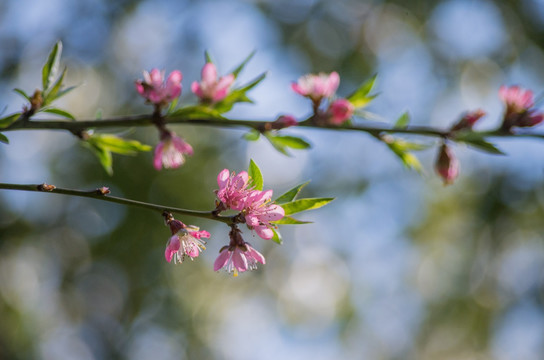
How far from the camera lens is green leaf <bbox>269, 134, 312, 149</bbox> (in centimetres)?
74

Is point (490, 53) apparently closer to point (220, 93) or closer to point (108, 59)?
point (108, 59)

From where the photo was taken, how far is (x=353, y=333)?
4.37 metres

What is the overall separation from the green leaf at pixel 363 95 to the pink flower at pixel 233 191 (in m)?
0.22

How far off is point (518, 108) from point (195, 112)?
1.62 feet

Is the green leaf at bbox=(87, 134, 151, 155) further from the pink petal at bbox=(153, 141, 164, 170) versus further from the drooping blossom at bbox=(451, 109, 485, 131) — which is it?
the drooping blossom at bbox=(451, 109, 485, 131)

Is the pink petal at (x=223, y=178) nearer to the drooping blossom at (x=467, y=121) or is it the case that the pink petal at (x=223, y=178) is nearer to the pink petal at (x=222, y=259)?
the pink petal at (x=222, y=259)

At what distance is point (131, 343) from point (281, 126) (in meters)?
3.64

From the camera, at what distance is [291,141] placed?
2.46 ft

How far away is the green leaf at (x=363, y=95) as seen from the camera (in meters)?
0.80

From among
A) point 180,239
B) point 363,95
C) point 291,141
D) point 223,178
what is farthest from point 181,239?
point 363,95

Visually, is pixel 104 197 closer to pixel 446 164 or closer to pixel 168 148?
pixel 168 148

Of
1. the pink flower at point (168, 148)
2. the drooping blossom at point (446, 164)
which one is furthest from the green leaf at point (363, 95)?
the pink flower at point (168, 148)

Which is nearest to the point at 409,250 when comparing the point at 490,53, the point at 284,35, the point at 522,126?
the point at 490,53

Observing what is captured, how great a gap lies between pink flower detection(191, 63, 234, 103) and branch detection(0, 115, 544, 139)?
0.04 meters
